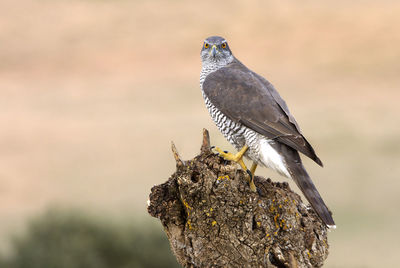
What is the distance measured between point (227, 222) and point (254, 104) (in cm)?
165

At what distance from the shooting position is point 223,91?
23.9 feet

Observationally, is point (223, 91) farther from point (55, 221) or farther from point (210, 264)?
point (55, 221)

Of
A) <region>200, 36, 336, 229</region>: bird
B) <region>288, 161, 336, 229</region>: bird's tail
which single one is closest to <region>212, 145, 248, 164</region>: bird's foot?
<region>200, 36, 336, 229</region>: bird

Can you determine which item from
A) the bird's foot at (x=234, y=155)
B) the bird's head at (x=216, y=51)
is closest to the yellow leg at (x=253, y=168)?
the bird's foot at (x=234, y=155)

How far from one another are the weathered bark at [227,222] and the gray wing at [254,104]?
681 millimetres

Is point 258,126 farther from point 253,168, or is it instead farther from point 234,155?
point 253,168

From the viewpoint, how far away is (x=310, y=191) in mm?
6355

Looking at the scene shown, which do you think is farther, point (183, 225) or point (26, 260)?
point (26, 260)

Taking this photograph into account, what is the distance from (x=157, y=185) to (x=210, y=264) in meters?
1.16

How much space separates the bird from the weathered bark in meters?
0.32

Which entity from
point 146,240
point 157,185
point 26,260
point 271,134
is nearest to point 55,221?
point 26,260

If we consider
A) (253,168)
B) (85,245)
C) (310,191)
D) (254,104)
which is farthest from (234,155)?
(85,245)

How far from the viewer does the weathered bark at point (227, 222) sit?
20.8ft

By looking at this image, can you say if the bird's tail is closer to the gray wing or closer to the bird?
the bird
